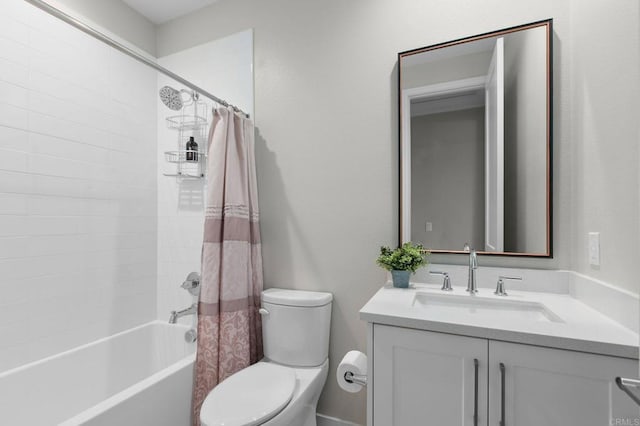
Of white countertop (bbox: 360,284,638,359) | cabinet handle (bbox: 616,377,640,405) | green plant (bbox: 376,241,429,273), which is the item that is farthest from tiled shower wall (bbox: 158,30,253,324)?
cabinet handle (bbox: 616,377,640,405)

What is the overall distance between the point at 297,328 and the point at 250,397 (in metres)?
0.42

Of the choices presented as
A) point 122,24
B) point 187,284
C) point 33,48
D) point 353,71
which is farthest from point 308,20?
point 187,284

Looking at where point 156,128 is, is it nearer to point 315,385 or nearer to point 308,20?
point 308,20

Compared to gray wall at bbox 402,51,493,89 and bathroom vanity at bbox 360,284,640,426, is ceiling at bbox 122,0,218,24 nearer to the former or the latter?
gray wall at bbox 402,51,493,89

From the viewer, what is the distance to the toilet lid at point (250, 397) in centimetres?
118

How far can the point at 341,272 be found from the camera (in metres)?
1.76

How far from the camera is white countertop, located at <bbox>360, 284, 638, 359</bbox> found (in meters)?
0.83

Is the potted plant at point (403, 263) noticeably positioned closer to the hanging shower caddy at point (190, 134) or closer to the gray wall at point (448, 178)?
the gray wall at point (448, 178)

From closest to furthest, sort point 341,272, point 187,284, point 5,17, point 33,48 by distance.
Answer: point 5,17, point 33,48, point 341,272, point 187,284

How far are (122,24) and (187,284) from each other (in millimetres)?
1795

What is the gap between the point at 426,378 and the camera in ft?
3.29

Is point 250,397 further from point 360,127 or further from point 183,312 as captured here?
point 360,127

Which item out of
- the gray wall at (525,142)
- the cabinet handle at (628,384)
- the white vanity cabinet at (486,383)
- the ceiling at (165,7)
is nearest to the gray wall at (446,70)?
the gray wall at (525,142)

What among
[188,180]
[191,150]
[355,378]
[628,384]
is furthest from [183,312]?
[628,384]
